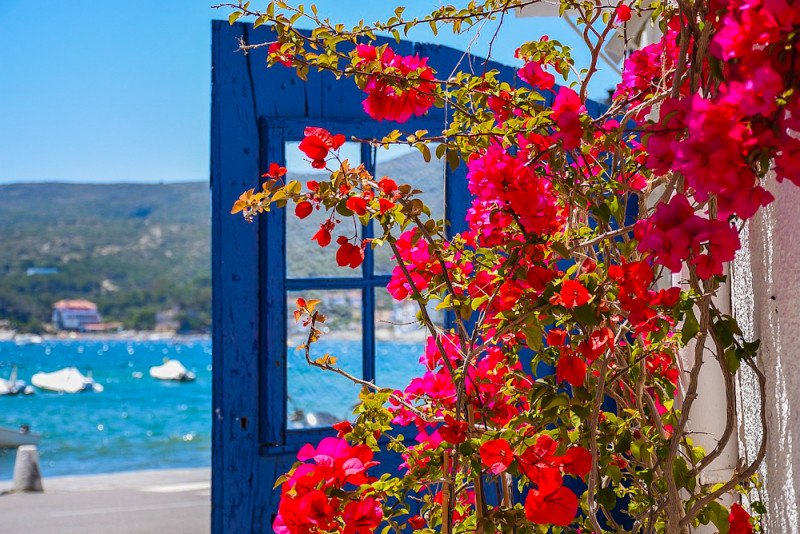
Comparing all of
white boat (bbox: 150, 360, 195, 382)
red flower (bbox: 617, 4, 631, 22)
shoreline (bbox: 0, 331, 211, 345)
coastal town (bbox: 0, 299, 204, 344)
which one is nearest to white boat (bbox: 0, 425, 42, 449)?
red flower (bbox: 617, 4, 631, 22)

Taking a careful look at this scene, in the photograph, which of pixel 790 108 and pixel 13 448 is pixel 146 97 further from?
pixel 790 108

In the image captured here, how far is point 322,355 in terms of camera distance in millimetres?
2182

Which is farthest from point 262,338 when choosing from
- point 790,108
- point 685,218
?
point 790,108

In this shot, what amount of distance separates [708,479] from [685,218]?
935 millimetres

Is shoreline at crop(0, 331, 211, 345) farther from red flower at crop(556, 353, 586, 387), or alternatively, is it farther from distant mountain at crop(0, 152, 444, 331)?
red flower at crop(556, 353, 586, 387)

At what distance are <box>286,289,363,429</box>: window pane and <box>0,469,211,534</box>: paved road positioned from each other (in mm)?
3375

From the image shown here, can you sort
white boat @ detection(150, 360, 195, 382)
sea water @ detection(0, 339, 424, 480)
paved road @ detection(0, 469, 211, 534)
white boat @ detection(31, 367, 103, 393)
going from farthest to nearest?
1. white boat @ detection(150, 360, 195, 382)
2. white boat @ detection(31, 367, 103, 393)
3. sea water @ detection(0, 339, 424, 480)
4. paved road @ detection(0, 469, 211, 534)

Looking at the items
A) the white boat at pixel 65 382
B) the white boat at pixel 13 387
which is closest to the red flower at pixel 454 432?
the white boat at pixel 65 382

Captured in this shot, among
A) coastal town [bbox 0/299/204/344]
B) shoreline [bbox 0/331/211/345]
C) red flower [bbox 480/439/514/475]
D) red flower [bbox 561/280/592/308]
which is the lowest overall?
shoreline [bbox 0/331/211/345]

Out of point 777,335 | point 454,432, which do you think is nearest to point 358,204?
point 454,432

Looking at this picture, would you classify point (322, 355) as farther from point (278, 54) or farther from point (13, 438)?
point (13, 438)

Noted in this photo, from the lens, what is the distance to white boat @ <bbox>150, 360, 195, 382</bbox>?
36.1 metres

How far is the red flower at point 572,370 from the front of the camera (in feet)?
3.34

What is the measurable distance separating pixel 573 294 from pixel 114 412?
3287 cm
